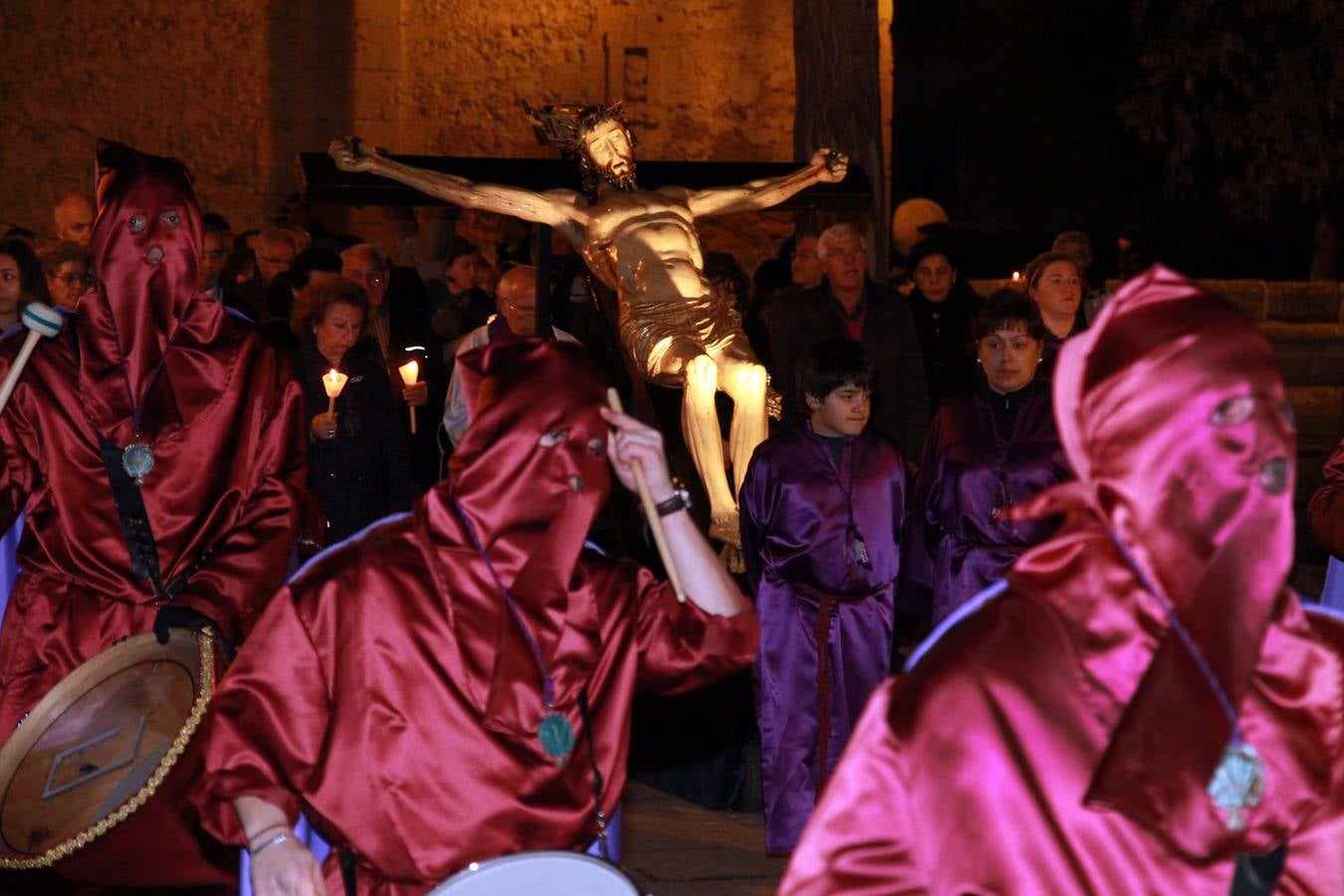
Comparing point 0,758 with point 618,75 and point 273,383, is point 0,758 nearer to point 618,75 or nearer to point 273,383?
point 273,383

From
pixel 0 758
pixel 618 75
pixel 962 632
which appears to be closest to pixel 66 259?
pixel 0 758

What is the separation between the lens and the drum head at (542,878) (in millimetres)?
3154

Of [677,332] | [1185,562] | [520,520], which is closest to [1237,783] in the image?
[1185,562]

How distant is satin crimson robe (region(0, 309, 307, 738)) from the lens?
16.5 feet

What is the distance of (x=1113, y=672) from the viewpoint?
269 cm

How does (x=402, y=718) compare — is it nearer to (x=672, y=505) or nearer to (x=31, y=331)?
(x=672, y=505)

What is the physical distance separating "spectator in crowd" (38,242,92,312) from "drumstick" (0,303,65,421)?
2.84 m

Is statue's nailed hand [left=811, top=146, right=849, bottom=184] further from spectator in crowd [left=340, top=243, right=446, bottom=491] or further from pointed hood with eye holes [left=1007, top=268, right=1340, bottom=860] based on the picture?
pointed hood with eye holes [left=1007, top=268, right=1340, bottom=860]

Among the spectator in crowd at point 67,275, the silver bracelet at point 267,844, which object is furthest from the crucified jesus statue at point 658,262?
the silver bracelet at point 267,844

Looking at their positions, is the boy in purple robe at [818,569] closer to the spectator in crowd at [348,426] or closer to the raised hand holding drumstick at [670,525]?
the spectator in crowd at [348,426]

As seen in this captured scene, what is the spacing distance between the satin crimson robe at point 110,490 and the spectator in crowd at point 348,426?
1947 millimetres

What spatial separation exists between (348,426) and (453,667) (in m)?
3.89

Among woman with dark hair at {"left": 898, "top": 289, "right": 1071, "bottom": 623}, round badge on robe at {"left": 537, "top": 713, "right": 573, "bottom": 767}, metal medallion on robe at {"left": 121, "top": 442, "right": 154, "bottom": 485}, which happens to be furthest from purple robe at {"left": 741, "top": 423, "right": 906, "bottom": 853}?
round badge on robe at {"left": 537, "top": 713, "right": 573, "bottom": 767}

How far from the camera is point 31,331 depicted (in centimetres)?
502
